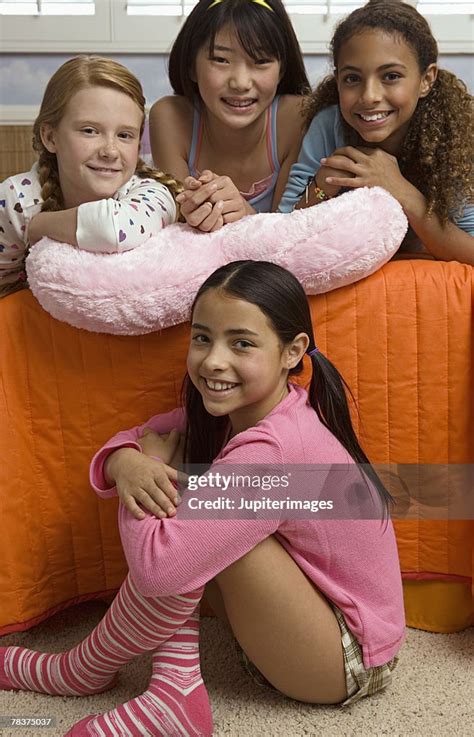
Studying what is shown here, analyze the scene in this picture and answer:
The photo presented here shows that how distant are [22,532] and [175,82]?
926 mm

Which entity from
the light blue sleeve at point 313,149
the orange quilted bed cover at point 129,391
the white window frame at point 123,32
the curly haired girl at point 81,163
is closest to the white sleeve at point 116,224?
the curly haired girl at point 81,163

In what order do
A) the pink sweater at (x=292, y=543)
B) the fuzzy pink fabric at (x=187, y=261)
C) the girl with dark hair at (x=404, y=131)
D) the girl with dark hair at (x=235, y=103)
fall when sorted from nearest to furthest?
the pink sweater at (x=292, y=543) < the fuzzy pink fabric at (x=187, y=261) < the girl with dark hair at (x=404, y=131) < the girl with dark hair at (x=235, y=103)

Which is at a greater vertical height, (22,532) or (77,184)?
(77,184)

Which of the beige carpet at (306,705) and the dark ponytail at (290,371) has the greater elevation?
the dark ponytail at (290,371)

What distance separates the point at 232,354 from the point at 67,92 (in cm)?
52

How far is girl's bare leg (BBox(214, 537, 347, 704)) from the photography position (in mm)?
949

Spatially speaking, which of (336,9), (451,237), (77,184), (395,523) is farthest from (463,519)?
(336,9)

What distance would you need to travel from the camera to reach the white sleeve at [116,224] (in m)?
1.08

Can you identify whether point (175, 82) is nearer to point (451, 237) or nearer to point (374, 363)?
point (451, 237)

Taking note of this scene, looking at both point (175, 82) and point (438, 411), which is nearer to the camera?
point (438, 411)

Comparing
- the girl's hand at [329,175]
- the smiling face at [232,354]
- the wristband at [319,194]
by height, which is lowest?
the smiling face at [232,354]

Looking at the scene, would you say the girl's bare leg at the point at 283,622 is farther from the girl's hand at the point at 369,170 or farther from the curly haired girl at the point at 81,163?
the girl's hand at the point at 369,170

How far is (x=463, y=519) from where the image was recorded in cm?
119

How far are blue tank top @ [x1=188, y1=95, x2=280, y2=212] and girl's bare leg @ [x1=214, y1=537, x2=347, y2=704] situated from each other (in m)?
0.86
